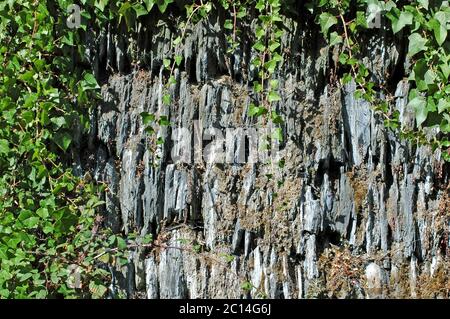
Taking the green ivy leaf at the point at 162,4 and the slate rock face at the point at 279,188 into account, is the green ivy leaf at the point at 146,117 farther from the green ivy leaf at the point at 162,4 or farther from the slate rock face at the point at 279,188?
the green ivy leaf at the point at 162,4

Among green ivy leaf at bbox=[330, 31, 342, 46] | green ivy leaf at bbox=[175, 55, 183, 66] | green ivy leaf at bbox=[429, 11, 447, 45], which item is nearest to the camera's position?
green ivy leaf at bbox=[429, 11, 447, 45]

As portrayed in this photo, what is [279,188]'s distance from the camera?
314cm

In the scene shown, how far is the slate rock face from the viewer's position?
3088 millimetres

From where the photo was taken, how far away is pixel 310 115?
10.3ft

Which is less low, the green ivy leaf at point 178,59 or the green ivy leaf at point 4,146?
the green ivy leaf at point 178,59

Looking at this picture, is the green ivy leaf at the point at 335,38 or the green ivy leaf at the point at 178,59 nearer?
the green ivy leaf at the point at 335,38

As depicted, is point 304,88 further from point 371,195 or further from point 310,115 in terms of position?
point 371,195

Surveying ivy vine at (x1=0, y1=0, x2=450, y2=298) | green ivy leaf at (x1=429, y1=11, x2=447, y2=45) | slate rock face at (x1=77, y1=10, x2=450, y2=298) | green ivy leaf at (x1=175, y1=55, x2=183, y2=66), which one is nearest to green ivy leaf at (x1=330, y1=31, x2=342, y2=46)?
ivy vine at (x1=0, y1=0, x2=450, y2=298)

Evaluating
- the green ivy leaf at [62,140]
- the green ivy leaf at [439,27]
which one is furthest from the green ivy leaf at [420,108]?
the green ivy leaf at [62,140]

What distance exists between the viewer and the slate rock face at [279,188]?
3.09 metres

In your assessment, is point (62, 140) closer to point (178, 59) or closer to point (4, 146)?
point (4, 146)

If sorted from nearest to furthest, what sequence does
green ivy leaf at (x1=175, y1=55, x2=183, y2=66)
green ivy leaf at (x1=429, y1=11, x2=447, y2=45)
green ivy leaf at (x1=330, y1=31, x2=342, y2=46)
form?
green ivy leaf at (x1=429, y1=11, x2=447, y2=45) → green ivy leaf at (x1=330, y1=31, x2=342, y2=46) → green ivy leaf at (x1=175, y1=55, x2=183, y2=66)

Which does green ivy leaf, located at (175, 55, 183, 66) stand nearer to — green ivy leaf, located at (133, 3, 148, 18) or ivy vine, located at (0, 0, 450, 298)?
ivy vine, located at (0, 0, 450, 298)
